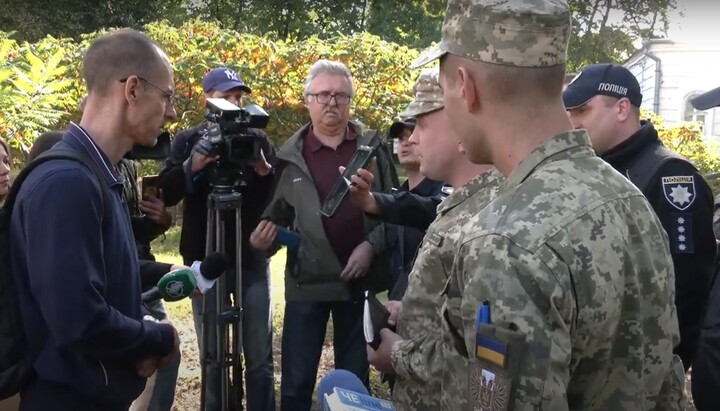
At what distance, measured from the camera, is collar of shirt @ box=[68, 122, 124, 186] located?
2182 millimetres

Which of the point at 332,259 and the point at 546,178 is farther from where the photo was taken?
the point at 332,259

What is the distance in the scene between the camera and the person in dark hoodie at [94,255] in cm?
197

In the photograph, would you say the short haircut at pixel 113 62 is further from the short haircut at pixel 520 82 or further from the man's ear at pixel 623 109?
the man's ear at pixel 623 109

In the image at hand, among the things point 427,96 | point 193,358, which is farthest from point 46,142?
point 193,358

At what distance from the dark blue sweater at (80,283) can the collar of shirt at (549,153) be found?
1259 millimetres

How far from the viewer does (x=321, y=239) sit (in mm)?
3750

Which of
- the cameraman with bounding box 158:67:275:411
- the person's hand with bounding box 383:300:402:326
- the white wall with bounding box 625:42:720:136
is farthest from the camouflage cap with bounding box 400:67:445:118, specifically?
the white wall with bounding box 625:42:720:136

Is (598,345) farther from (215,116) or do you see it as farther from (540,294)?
(215,116)

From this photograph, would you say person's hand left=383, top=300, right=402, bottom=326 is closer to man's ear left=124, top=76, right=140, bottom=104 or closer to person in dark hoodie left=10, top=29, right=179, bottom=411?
person in dark hoodie left=10, top=29, right=179, bottom=411

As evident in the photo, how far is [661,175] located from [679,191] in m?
0.10

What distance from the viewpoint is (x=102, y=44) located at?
230 centimetres

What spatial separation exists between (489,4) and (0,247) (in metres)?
1.58

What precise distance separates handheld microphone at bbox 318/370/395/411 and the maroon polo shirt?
1436mm

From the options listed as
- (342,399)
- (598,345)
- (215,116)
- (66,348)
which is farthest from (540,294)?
(215,116)
